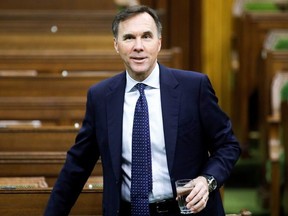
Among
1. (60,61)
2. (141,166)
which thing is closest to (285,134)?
(60,61)

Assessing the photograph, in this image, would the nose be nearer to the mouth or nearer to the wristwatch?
the mouth

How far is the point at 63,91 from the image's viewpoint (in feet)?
15.0

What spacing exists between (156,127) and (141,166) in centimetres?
12

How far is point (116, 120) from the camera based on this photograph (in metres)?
2.46

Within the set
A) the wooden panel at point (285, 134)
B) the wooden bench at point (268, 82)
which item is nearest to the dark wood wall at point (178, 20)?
the wooden bench at point (268, 82)

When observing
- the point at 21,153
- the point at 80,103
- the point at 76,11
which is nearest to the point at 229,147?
the point at 21,153

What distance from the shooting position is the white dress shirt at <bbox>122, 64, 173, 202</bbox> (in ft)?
7.94

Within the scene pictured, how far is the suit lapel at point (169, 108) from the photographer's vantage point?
7.88ft

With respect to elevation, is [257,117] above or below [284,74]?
below

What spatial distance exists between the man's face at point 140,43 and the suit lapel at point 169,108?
0.08 metres

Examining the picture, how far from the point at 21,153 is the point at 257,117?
257cm

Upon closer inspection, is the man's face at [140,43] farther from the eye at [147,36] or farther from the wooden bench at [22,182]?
the wooden bench at [22,182]

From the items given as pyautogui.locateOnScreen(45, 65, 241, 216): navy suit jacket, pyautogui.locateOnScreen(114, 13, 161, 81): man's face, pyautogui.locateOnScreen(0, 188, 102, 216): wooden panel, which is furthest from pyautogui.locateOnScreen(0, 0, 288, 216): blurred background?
pyautogui.locateOnScreen(114, 13, 161, 81): man's face

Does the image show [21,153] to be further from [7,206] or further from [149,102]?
[149,102]
